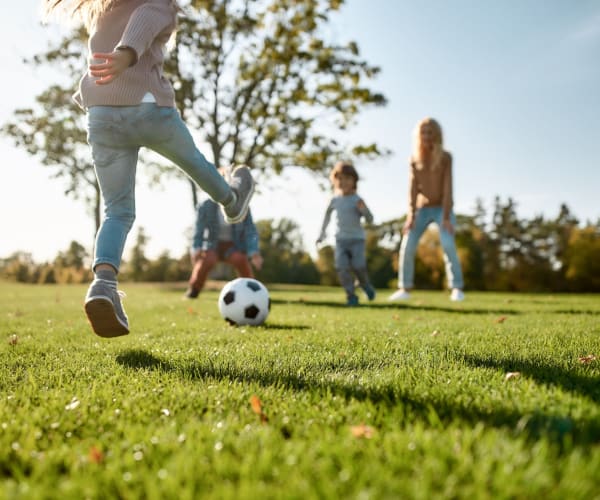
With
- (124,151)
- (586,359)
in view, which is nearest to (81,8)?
(124,151)

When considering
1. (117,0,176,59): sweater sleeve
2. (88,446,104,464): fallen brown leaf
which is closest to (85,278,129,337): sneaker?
(117,0,176,59): sweater sleeve

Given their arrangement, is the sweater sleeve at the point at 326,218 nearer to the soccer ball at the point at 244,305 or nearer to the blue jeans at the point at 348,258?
the blue jeans at the point at 348,258

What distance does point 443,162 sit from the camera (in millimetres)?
8422

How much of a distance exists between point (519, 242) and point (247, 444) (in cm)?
4792

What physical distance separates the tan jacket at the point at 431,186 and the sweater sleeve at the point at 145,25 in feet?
20.0

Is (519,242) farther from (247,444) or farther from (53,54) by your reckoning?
(247,444)

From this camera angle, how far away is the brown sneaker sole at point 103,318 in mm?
3010

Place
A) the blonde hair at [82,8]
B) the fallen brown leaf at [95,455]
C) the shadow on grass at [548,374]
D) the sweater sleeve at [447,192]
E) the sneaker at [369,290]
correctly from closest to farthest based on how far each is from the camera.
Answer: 1. the fallen brown leaf at [95,455]
2. the shadow on grass at [548,374]
3. the blonde hair at [82,8]
4. the sweater sleeve at [447,192]
5. the sneaker at [369,290]

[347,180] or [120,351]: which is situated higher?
[347,180]

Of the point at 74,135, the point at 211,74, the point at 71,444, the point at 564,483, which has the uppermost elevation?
the point at 211,74

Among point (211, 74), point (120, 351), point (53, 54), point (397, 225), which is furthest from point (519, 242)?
point (120, 351)

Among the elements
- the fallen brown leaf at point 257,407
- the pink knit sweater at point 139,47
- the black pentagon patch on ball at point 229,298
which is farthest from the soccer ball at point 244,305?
the fallen brown leaf at point 257,407

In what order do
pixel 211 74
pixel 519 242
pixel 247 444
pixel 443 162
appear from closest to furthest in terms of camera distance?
pixel 247 444, pixel 443 162, pixel 211 74, pixel 519 242

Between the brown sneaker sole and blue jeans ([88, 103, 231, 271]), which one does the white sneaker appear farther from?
the brown sneaker sole
